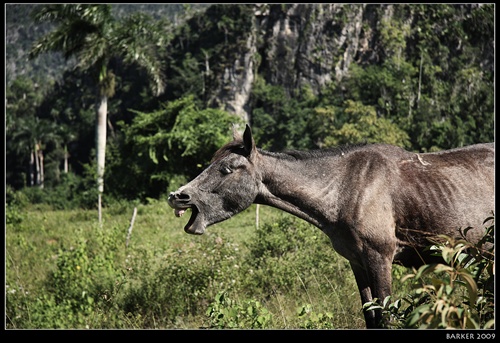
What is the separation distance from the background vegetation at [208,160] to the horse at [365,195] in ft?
1.36

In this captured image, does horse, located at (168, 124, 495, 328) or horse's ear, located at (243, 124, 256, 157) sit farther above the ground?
horse's ear, located at (243, 124, 256, 157)

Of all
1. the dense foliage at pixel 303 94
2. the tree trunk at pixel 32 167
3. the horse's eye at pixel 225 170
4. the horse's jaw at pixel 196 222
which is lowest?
the tree trunk at pixel 32 167

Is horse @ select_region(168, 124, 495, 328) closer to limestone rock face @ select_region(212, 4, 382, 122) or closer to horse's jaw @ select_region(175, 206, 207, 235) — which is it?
horse's jaw @ select_region(175, 206, 207, 235)

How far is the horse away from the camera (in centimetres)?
442

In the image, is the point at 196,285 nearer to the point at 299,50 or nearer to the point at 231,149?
the point at 231,149

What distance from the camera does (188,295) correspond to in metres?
7.83

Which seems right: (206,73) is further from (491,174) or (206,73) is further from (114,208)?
(491,174)

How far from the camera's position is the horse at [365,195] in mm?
4418

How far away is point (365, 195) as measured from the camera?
4457 mm

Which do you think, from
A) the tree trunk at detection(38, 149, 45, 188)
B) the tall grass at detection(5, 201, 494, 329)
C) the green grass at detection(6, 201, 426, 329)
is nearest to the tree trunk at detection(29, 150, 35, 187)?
the tree trunk at detection(38, 149, 45, 188)

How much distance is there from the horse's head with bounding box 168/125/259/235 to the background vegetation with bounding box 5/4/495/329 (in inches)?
24.0

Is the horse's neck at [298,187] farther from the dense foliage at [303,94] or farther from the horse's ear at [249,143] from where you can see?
the dense foliage at [303,94]

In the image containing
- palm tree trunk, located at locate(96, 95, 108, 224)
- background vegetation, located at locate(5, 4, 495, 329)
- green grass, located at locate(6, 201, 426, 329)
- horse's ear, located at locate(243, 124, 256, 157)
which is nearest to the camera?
horse's ear, located at locate(243, 124, 256, 157)

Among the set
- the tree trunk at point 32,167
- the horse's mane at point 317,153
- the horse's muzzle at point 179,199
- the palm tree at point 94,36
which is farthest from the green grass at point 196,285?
the tree trunk at point 32,167
